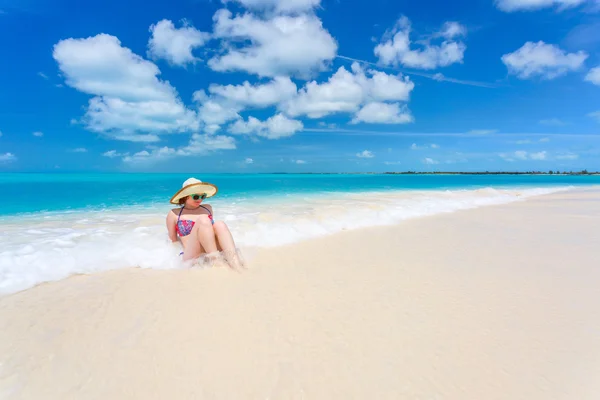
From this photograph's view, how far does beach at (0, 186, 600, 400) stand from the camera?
2.18 metres

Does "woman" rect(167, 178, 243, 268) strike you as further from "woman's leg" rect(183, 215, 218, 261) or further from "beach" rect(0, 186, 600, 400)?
"beach" rect(0, 186, 600, 400)

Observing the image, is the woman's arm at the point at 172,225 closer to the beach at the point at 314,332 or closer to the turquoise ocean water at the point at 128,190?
the beach at the point at 314,332

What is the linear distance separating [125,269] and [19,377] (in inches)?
95.3

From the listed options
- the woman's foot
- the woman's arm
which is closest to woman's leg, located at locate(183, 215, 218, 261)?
the woman's foot

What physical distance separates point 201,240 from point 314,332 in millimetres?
2323

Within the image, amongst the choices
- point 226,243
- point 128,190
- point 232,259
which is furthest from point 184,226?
point 128,190

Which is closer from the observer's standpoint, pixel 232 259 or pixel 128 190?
pixel 232 259

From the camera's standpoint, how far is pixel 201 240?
443 cm

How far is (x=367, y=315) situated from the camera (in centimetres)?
309

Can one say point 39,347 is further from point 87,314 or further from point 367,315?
point 367,315

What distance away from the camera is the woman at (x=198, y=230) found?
439 cm

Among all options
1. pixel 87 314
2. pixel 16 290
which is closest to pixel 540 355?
pixel 87 314

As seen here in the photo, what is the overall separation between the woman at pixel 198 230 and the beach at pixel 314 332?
32 cm

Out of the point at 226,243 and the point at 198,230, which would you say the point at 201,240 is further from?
the point at 226,243
